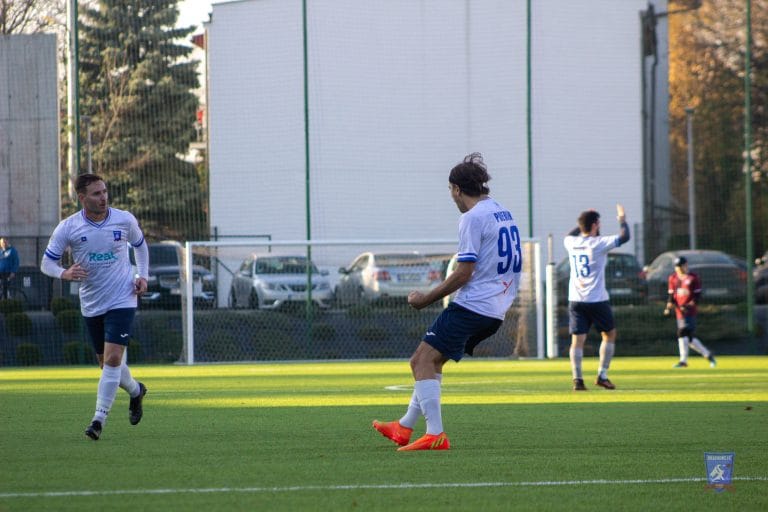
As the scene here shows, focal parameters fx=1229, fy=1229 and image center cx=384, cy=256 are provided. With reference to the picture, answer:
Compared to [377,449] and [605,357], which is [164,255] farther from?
[377,449]

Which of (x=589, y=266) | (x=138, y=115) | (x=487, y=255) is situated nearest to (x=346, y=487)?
(x=487, y=255)

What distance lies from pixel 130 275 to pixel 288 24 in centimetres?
1494

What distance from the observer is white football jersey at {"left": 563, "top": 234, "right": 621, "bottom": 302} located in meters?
14.2

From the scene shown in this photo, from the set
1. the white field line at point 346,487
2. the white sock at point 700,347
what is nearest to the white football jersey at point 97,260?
the white field line at point 346,487

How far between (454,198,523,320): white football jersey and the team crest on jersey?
2.34 metres

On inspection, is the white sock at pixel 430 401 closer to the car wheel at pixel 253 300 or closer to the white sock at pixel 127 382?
the white sock at pixel 127 382

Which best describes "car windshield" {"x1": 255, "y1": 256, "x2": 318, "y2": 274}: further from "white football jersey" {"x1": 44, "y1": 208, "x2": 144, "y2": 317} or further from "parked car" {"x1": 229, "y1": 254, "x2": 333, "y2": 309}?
"white football jersey" {"x1": 44, "y1": 208, "x2": 144, "y2": 317}

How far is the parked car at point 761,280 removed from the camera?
23.6m

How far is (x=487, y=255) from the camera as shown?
8.16m

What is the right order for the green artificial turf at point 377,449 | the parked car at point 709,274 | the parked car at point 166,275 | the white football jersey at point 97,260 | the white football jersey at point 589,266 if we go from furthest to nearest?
the parked car at point 709,274 → the parked car at point 166,275 → the white football jersey at point 589,266 → the white football jersey at point 97,260 → the green artificial turf at point 377,449

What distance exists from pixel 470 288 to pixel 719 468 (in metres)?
2.63

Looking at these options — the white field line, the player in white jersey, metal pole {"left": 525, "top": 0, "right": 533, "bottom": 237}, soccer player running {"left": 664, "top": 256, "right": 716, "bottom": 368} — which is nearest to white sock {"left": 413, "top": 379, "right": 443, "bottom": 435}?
the player in white jersey

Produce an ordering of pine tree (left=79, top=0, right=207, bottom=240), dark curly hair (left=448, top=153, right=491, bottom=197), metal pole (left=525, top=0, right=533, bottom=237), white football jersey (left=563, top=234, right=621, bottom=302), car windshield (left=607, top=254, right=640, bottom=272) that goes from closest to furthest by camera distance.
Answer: dark curly hair (left=448, top=153, right=491, bottom=197)
white football jersey (left=563, top=234, right=621, bottom=302)
pine tree (left=79, top=0, right=207, bottom=240)
car windshield (left=607, top=254, right=640, bottom=272)
metal pole (left=525, top=0, right=533, bottom=237)

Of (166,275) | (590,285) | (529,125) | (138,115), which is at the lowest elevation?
(166,275)
